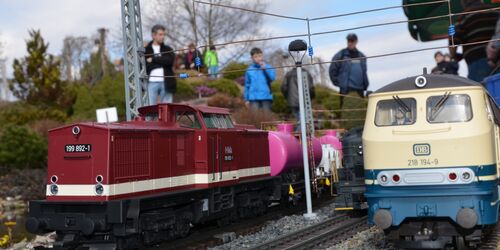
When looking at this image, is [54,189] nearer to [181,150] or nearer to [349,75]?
[181,150]

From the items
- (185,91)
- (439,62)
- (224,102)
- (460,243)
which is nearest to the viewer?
(460,243)

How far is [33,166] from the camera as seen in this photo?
29.3 m

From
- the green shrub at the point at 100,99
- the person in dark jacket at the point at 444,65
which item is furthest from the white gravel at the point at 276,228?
the green shrub at the point at 100,99

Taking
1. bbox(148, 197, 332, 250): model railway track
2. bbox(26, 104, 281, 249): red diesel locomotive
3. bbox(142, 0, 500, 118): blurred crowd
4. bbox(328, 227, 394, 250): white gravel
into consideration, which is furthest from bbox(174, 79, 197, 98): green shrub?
bbox(328, 227, 394, 250): white gravel

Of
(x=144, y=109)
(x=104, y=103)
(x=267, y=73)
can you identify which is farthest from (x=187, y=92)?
(x=144, y=109)

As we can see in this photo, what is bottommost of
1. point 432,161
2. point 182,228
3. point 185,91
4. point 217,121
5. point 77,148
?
point 182,228

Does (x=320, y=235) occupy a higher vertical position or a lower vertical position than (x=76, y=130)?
lower

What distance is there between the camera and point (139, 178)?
1079 cm

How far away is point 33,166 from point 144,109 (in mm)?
18889

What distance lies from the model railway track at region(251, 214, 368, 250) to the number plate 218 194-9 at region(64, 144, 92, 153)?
338 centimetres

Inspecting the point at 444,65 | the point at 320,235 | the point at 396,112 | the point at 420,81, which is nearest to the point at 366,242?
the point at 320,235

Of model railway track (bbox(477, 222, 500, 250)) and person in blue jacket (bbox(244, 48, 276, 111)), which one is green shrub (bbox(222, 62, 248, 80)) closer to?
person in blue jacket (bbox(244, 48, 276, 111))

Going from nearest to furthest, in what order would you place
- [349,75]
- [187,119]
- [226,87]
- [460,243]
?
[460,243], [187,119], [349,75], [226,87]

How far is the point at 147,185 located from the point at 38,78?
30.4 metres
